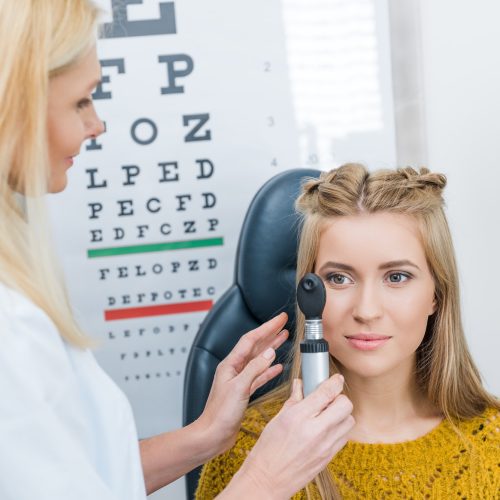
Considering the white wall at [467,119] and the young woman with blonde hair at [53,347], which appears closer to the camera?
the young woman with blonde hair at [53,347]

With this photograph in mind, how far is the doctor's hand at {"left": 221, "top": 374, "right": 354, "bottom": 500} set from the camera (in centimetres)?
94

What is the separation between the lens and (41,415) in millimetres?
754

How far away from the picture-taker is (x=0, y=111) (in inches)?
31.9

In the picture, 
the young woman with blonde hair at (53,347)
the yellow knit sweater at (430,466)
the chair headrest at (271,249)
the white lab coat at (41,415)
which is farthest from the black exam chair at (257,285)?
the white lab coat at (41,415)

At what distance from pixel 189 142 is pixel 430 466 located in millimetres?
939

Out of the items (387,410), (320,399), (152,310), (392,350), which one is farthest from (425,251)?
(152,310)

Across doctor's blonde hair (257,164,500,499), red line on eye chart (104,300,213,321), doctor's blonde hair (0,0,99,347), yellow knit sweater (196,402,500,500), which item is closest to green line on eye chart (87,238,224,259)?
red line on eye chart (104,300,213,321)

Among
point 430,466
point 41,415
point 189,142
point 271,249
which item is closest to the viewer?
point 41,415

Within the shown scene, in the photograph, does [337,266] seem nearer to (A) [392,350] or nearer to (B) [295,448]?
(A) [392,350]

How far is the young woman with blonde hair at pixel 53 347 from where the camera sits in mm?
754

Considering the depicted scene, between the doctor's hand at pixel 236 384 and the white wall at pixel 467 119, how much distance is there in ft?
2.82

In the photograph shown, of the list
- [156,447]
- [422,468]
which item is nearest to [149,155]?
[156,447]

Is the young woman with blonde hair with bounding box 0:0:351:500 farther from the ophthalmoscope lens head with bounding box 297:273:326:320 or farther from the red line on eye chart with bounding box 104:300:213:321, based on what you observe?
the red line on eye chart with bounding box 104:300:213:321

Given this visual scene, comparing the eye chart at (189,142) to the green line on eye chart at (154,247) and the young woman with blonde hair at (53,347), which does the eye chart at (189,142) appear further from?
the young woman with blonde hair at (53,347)
